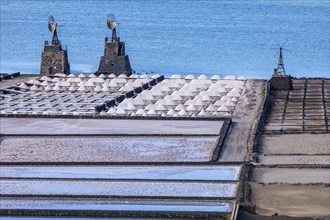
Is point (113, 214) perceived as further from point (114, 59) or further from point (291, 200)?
point (114, 59)

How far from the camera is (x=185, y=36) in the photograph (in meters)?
136

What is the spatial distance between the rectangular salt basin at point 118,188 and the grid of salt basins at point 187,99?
14702mm

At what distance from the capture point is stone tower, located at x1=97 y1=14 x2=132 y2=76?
241 ft

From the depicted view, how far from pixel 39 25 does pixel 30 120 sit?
101211 millimetres

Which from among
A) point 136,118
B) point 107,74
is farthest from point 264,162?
point 107,74

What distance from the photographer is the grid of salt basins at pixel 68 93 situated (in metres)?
56.8

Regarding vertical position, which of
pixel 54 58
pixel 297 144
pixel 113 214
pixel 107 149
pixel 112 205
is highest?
pixel 113 214

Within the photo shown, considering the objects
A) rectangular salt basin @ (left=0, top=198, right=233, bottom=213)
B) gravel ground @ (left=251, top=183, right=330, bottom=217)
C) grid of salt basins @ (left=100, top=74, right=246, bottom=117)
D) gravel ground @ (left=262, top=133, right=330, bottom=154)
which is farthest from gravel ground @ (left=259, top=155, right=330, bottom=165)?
grid of salt basins @ (left=100, top=74, right=246, bottom=117)

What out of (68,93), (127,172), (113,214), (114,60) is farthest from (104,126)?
(114,60)

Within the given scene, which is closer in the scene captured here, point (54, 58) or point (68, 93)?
point (68, 93)

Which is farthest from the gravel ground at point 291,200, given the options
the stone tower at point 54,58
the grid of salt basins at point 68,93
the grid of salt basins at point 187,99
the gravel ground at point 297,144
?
the stone tower at point 54,58

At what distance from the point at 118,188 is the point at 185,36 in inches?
3854

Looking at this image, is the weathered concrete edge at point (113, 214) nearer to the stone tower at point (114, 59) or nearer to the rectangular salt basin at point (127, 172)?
the rectangular salt basin at point (127, 172)

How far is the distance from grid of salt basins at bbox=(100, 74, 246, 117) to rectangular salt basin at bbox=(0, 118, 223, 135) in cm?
185
